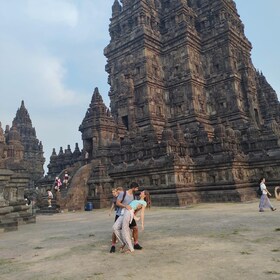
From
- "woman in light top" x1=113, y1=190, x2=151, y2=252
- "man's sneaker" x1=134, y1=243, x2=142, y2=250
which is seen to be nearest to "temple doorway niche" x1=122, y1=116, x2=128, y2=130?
"woman in light top" x1=113, y1=190, x2=151, y2=252

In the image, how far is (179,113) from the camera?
35.2 meters

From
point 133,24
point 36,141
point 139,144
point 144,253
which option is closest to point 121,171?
point 139,144

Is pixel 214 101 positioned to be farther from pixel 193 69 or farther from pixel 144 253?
pixel 144 253

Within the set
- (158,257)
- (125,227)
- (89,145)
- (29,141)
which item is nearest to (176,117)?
(89,145)

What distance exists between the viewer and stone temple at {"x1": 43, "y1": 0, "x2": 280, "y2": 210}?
77.2 ft

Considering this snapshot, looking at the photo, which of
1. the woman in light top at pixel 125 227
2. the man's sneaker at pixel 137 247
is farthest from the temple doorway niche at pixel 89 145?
the man's sneaker at pixel 137 247

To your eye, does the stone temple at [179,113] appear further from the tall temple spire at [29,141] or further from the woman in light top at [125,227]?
the tall temple spire at [29,141]

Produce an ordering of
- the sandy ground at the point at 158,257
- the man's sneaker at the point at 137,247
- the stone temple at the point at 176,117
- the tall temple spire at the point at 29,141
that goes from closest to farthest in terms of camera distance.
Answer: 1. the sandy ground at the point at 158,257
2. the man's sneaker at the point at 137,247
3. the stone temple at the point at 176,117
4. the tall temple spire at the point at 29,141

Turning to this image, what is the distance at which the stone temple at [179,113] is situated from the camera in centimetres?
2352

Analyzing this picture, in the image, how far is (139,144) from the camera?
2655 cm

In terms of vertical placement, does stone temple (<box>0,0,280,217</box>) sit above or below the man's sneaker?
above

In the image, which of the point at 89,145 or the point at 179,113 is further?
the point at 179,113

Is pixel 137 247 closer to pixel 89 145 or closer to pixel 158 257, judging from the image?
pixel 158 257

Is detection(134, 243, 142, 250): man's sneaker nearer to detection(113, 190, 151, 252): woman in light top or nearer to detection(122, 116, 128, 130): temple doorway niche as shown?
detection(113, 190, 151, 252): woman in light top
